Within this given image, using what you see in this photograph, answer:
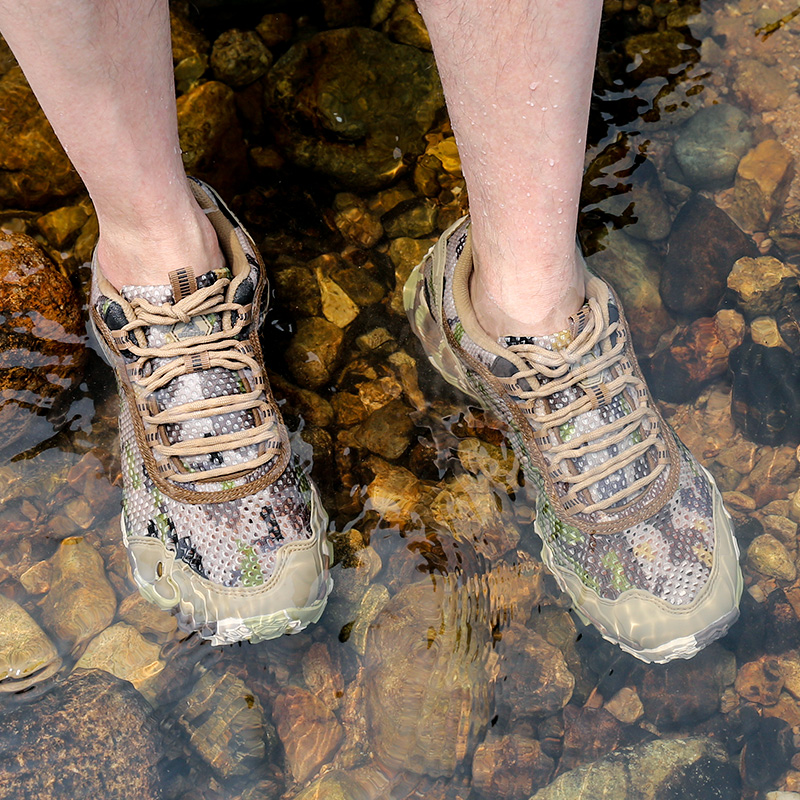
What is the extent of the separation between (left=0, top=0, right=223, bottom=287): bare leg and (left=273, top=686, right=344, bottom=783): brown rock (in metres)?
1.32

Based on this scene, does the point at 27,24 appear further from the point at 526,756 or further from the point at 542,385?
the point at 526,756

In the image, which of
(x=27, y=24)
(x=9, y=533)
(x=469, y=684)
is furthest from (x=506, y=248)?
(x=9, y=533)

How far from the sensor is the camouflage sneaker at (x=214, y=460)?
1.95 meters

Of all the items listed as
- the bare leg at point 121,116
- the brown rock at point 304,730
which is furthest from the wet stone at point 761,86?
the brown rock at point 304,730

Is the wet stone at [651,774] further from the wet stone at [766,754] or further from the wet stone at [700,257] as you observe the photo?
the wet stone at [700,257]

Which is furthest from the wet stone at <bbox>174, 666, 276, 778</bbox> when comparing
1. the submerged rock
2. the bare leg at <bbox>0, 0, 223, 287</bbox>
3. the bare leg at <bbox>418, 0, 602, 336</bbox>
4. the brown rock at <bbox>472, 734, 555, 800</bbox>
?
the bare leg at <bbox>418, 0, 602, 336</bbox>

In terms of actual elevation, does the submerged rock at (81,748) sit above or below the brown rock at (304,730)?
above

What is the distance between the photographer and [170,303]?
197cm

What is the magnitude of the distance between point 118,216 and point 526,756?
1.92 metres

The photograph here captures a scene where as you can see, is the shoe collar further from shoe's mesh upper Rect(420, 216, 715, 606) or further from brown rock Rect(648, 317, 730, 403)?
brown rock Rect(648, 317, 730, 403)

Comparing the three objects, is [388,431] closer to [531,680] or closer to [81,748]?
[531,680]

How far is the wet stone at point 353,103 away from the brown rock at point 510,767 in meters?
2.06

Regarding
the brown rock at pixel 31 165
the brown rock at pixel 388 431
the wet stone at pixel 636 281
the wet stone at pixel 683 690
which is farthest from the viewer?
the brown rock at pixel 31 165

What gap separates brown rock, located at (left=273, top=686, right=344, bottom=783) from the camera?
2109mm
